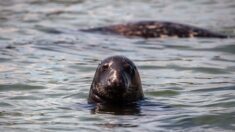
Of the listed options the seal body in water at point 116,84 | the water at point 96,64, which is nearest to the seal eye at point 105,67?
the seal body in water at point 116,84

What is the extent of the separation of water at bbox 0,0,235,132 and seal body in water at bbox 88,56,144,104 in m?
0.18

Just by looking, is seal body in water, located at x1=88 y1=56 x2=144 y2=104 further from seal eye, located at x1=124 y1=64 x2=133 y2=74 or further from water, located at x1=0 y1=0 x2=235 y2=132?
water, located at x1=0 y1=0 x2=235 y2=132

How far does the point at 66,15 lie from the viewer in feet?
62.4

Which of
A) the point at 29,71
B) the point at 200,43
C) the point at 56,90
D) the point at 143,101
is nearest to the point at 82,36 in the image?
the point at 200,43

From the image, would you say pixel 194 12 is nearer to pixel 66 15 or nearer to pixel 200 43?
pixel 66 15

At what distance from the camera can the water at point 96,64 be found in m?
8.42

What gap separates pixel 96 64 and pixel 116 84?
11.9 ft

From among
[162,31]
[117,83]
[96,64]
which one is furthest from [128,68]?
[162,31]

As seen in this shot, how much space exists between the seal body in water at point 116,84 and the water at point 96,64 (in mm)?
184

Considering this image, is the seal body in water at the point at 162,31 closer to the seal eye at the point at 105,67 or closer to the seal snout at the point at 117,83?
the seal eye at the point at 105,67

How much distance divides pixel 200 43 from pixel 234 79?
11.4ft

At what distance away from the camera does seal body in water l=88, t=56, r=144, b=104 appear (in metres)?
8.95

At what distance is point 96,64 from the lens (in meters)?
12.5

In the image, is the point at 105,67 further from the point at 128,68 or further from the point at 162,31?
the point at 162,31
